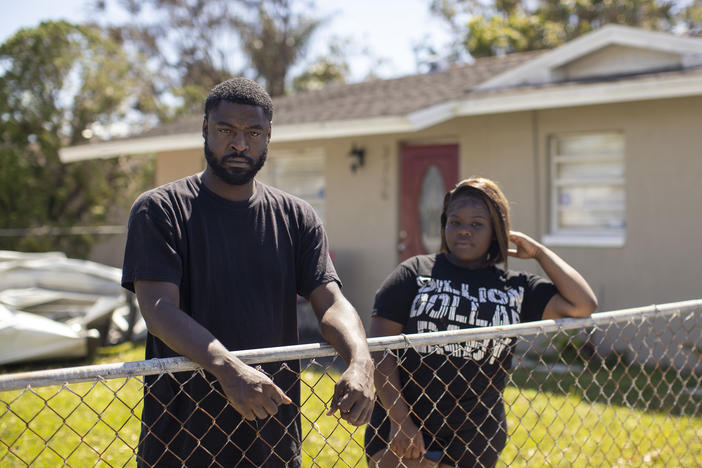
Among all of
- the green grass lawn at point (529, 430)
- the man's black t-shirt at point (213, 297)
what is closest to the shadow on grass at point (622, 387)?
the green grass lawn at point (529, 430)

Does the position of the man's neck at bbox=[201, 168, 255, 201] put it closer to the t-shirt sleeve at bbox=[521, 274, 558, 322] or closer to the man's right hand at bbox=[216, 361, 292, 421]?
the man's right hand at bbox=[216, 361, 292, 421]

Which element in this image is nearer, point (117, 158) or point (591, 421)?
point (591, 421)

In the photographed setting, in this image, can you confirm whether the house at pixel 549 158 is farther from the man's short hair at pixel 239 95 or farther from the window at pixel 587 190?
the man's short hair at pixel 239 95

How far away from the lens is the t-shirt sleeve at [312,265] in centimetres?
246

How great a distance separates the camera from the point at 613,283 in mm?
8250

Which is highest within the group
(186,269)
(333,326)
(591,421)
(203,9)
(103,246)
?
(203,9)

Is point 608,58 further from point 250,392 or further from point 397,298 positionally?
point 250,392

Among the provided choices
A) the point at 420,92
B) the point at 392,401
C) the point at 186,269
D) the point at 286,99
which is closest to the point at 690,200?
the point at 420,92

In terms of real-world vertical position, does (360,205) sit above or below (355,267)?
above

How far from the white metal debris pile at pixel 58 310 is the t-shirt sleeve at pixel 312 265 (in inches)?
234

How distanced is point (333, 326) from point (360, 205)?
805 centimetres

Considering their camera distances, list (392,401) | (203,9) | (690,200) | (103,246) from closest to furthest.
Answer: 1. (392,401)
2. (690,200)
3. (103,246)
4. (203,9)

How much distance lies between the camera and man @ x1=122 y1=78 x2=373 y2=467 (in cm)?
217

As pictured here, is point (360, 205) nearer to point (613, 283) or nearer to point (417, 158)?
point (417, 158)
